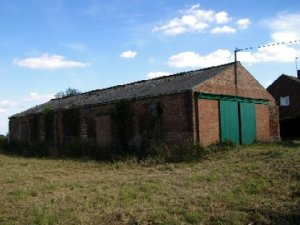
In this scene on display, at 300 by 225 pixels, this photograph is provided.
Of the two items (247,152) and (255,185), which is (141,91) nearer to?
(247,152)

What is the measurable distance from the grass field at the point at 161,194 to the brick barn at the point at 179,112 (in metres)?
4.53

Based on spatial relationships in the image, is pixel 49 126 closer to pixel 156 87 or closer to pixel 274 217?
pixel 156 87

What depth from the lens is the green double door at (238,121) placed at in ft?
74.6

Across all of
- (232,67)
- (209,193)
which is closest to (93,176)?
(209,193)

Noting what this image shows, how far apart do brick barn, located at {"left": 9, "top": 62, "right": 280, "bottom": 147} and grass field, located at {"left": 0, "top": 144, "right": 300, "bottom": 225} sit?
14.9 ft

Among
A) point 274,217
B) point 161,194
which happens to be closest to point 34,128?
point 161,194

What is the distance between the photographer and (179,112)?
70.3 ft

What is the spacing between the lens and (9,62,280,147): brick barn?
21.4m

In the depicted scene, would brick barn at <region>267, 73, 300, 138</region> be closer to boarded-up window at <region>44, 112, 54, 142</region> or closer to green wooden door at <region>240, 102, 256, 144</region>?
green wooden door at <region>240, 102, 256, 144</region>

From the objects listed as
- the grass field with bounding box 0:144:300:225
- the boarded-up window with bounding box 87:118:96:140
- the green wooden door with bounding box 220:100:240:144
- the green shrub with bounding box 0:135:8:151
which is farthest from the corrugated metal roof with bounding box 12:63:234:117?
the green shrub with bounding box 0:135:8:151

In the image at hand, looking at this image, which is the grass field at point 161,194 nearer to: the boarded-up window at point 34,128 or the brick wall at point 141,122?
the brick wall at point 141,122

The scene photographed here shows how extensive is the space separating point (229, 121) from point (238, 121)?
822mm

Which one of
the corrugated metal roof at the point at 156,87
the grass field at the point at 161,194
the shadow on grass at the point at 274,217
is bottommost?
the shadow on grass at the point at 274,217

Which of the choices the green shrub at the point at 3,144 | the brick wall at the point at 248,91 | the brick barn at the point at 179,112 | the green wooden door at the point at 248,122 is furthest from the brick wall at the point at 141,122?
the green shrub at the point at 3,144
